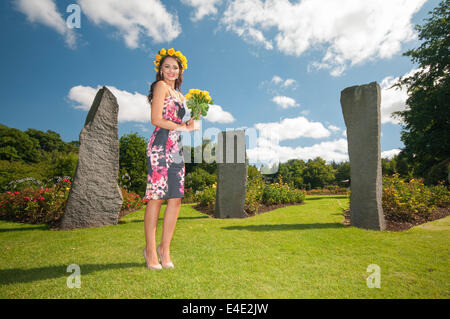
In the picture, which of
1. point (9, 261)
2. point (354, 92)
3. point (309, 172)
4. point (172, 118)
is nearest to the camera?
point (172, 118)

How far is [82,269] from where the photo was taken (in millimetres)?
2645

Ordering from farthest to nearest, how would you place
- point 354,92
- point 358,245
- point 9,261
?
point 354,92
point 358,245
point 9,261

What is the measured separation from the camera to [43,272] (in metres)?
2.59

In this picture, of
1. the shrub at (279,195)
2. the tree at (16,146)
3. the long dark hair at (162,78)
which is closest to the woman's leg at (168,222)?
the long dark hair at (162,78)

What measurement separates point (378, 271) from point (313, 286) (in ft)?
3.17

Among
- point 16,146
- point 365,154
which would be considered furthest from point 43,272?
point 16,146

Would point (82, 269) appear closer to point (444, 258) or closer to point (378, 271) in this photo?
point (378, 271)

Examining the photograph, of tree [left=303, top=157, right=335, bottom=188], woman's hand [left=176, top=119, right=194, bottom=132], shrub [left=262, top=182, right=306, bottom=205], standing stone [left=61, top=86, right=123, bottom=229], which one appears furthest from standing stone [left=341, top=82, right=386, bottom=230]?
tree [left=303, top=157, right=335, bottom=188]

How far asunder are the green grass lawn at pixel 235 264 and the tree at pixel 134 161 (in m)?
12.0

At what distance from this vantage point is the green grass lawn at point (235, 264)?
7.03ft

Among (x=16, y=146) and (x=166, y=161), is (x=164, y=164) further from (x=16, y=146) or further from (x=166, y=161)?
(x=16, y=146)

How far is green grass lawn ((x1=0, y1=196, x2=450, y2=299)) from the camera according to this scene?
2.14m

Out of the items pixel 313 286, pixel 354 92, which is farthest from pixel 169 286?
pixel 354 92

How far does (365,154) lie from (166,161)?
4.41 meters
